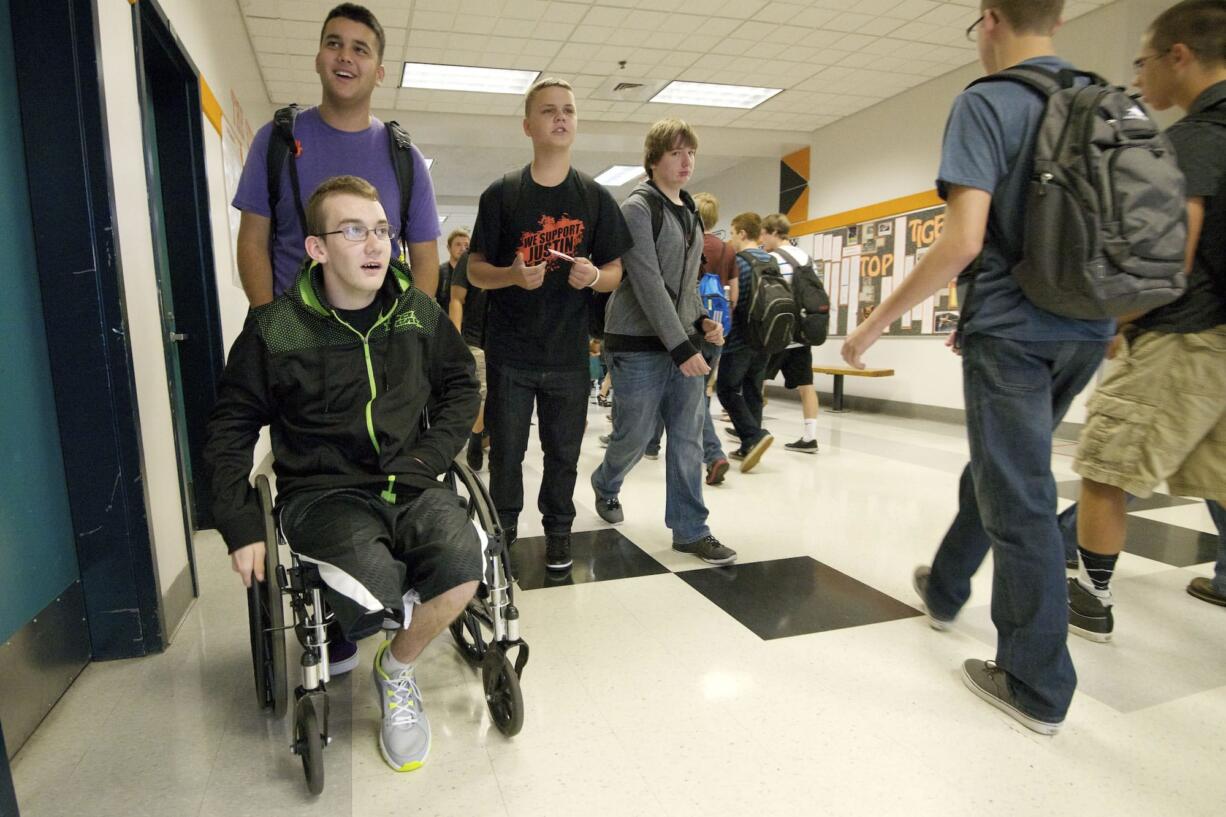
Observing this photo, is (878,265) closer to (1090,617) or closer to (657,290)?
(657,290)

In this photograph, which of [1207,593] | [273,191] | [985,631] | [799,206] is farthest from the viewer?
[799,206]

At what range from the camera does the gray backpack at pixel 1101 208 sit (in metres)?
1.20

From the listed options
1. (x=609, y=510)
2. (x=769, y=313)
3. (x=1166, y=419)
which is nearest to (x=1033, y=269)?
→ (x=1166, y=419)

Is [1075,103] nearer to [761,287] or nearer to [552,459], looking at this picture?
[552,459]

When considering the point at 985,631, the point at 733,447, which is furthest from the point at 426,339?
the point at 733,447

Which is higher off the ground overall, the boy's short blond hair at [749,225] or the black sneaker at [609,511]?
the boy's short blond hair at [749,225]

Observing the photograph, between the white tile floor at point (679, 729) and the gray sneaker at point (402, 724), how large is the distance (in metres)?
0.03

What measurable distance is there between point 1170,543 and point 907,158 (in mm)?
4755

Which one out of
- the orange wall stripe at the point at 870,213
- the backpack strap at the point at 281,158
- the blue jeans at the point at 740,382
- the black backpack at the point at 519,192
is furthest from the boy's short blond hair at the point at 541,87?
the orange wall stripe at the point at 870,213

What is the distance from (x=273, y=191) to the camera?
5.11ft

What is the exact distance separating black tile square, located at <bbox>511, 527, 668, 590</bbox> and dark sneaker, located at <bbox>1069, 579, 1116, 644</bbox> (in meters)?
1.15

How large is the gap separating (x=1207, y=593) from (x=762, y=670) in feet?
4.74

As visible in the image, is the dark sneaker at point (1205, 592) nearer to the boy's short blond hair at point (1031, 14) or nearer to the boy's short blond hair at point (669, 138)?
the boy's short blond hair at point (1031, 14)

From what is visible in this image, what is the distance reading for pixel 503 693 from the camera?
1334 millimetres
